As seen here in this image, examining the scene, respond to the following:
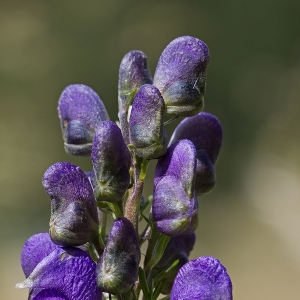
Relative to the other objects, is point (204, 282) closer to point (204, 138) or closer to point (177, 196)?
point (177, 196)

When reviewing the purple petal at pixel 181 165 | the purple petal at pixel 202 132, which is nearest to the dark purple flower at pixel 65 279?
the purple petal at pixel 181 165

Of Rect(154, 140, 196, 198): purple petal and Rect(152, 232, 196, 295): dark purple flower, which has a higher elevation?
Rect(154, 140, 196, 198): purple petal

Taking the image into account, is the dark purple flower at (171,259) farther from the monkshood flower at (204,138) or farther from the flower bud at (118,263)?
the flower bud at (118,263)

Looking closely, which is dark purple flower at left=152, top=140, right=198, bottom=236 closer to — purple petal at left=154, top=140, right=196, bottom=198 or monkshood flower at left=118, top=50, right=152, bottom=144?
purple petal at left=154, top=140, right=196, bottom=198

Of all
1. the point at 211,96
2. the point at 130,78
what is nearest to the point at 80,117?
the point at 130,78

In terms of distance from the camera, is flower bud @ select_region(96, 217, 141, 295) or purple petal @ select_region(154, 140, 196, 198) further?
purple petal @ select_region(154, 140, 196, 198)

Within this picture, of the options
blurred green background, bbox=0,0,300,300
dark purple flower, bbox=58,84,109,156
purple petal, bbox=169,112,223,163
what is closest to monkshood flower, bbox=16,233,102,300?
dark purple flower, bbox=58,84,109,156

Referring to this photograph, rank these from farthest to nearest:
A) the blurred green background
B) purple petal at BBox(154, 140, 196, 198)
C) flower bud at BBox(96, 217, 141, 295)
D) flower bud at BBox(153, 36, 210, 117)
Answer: the blurred green background, flower bud at BBox(153, 36, 210, 117), purple petal at BBox(154, 140, 196, 198), flower bud at BBox(96, 217, 141, 295)
